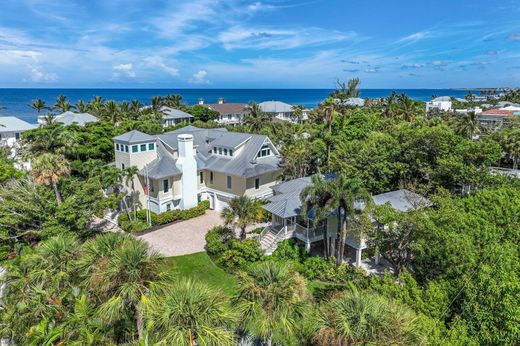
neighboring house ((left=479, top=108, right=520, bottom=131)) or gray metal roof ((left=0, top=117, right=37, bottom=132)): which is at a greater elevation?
neighboring house ((left=479, top=108, right=520, bottom=131))

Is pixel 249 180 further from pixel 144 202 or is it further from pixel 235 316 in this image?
pixel 235 316

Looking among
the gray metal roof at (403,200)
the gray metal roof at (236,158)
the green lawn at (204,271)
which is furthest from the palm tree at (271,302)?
the gray metal roof at (236,158)

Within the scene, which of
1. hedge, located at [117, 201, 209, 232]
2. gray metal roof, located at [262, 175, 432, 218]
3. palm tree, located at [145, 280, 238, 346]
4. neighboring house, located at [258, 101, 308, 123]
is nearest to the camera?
palm tree, located at [145, 280, 238, 346]

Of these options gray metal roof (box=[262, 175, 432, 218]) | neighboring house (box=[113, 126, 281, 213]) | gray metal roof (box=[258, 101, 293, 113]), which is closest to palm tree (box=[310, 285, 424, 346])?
gray metal roof (box=[262, 175, 432, 218])

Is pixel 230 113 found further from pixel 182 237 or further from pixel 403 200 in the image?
pixel 403 200

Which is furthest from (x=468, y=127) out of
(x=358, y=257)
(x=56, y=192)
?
(x=56, y=192)

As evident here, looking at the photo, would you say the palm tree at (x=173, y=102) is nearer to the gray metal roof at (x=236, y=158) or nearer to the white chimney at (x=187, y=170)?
the gray metal roof at (x=236, y=158)

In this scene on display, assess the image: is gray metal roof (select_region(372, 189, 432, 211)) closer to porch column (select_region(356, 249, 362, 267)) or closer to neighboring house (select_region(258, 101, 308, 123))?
porch column (select_region(356, 249, 362, 267))
